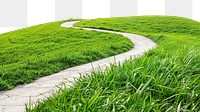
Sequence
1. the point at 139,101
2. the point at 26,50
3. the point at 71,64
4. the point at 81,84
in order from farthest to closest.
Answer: the point at 26,50 < the point at 71,64 < the point at 81,84 < the point at 139,101

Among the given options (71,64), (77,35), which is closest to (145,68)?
(71,64)

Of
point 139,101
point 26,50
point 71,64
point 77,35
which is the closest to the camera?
point 139,101

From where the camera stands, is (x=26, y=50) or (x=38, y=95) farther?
(x=26, y=50)

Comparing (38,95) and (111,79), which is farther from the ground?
(111,79)

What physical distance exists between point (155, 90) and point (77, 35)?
1055cm

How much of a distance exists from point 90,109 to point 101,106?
12cm

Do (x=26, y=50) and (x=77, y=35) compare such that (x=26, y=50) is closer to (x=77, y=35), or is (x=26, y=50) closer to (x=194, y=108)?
(x=77, y=35)

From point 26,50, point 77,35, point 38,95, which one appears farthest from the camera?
point 77,35

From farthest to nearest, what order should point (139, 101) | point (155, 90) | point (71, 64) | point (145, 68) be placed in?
1. point (71, 64)
2. point (145, 68)
3. point (155, 90)
4. point (139, 101)

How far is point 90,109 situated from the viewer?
256cm

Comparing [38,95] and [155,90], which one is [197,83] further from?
[38,95]

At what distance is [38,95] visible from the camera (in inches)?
153

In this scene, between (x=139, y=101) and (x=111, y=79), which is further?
(x=111, y=79)

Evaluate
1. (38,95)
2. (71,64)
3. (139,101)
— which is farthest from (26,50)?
(139,101)
